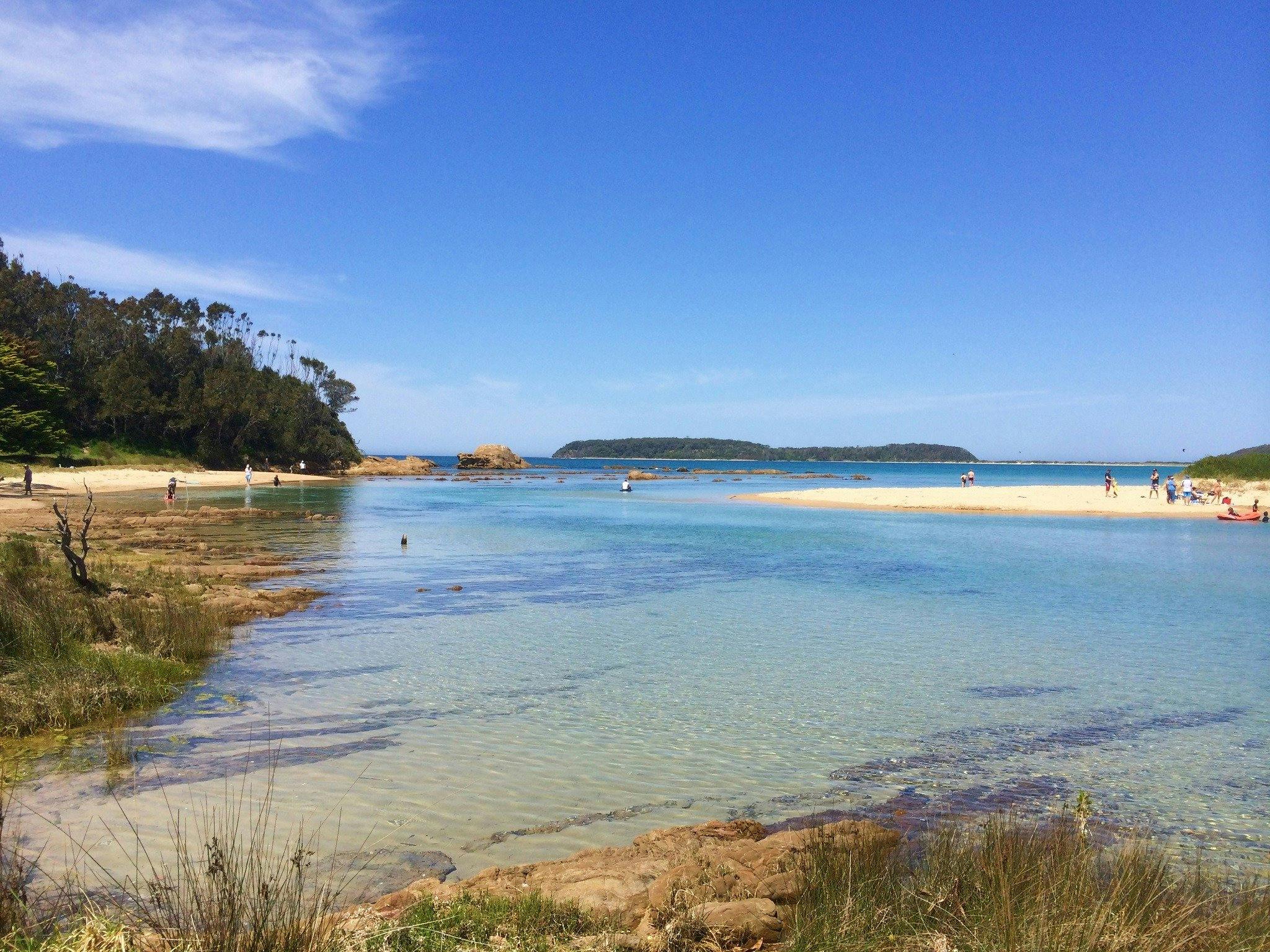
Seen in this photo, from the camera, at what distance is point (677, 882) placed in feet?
17.3

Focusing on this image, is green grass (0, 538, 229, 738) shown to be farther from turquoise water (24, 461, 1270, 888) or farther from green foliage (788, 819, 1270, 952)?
green foliage (788, 819, 1270, 952)

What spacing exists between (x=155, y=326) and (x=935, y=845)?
100652 mm

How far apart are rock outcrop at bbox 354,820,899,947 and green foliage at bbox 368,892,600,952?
5.9 inches

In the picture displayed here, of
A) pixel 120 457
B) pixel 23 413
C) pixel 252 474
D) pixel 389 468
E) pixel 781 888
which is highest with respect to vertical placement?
pixel 23 413

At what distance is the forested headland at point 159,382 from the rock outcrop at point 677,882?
237ft

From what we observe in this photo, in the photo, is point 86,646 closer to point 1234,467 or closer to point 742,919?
point 742,919

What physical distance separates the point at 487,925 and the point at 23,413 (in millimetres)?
25801

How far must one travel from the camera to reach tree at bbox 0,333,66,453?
2236 cm

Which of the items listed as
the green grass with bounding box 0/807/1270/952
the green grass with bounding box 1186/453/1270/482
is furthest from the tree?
the green grass with bounding box 1186/453/1270/482

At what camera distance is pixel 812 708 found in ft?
35.3

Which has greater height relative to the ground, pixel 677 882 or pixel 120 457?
pixel 120 457

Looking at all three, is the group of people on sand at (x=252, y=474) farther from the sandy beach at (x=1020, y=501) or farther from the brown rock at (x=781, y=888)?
the brown rock at (x=781, y=888)

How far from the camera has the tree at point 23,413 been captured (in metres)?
22.4

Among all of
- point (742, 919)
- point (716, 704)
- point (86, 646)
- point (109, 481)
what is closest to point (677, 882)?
point (742, 919)
